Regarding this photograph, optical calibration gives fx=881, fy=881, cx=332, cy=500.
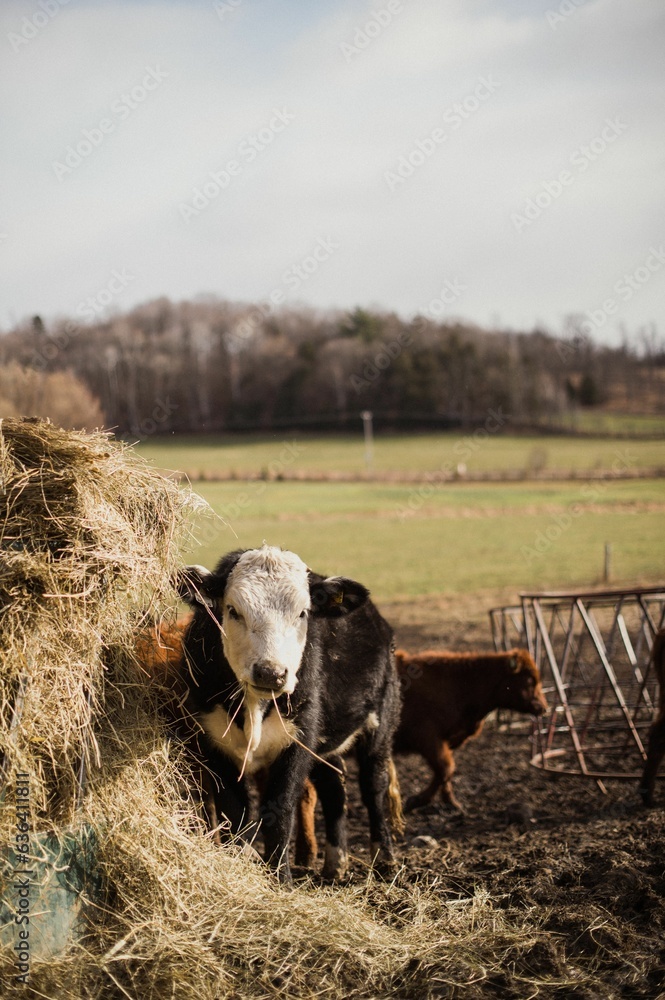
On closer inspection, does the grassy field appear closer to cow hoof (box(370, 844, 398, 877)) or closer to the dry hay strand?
cow hoof (box(370, 844, 398, 877))

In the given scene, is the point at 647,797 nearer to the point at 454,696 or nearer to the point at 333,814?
the point at 454,696

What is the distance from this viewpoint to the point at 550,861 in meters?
5.57

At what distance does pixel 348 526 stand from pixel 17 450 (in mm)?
35831

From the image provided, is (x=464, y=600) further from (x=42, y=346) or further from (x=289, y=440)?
(x=289, y=440)

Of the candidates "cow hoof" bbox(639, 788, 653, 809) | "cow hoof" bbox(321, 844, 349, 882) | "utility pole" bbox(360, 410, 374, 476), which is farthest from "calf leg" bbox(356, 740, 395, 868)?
"utility pole" bbox(360, 410, 374, 476)

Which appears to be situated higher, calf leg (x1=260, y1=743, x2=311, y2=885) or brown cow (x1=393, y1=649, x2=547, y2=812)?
calf leg (x1=260, y1=743, x2=311, y2=885)

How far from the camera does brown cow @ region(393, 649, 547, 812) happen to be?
27.1 ft

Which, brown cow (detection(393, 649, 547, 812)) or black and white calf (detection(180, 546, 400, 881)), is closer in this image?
black and white calf (detection(180, 546, 400, 881))

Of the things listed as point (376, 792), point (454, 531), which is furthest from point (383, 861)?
Answer: point (454, 531)

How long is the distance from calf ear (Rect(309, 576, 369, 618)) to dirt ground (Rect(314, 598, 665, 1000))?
1.73 meters

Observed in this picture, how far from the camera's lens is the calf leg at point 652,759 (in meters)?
7.24

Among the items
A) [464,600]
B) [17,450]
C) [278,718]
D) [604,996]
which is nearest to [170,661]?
[278,718]

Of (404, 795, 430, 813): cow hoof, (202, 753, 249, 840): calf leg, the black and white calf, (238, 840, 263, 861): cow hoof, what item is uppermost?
the black and white calf

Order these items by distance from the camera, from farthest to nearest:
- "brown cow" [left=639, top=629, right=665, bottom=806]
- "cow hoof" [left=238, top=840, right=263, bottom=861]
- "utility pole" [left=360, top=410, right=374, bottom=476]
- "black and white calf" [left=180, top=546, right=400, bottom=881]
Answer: "utility pole" [left=360, top=410, right=374, bottom=476] < "brown cow" [left=639, top=629, right=665, bottom=806] < "black and white calf" [left=180, top=546, right=400, bottom=881] < "cow hoof" [left=238, top=840, right=263, bottom=861]
